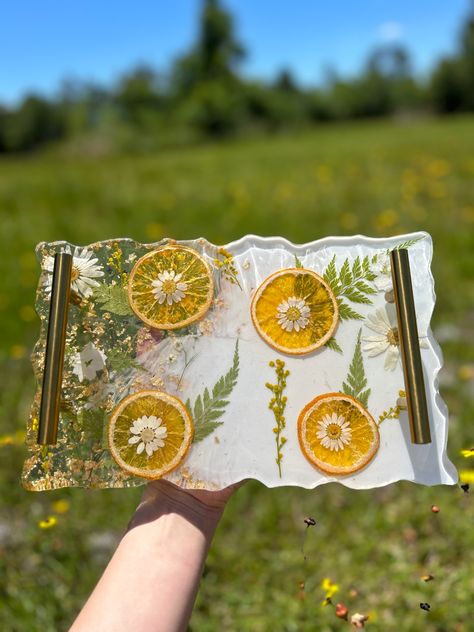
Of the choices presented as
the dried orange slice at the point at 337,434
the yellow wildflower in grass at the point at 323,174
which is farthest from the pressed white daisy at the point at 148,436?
the yellow wildflower in grass at the point at 323,174

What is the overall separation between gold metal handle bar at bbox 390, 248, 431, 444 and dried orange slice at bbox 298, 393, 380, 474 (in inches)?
3.8

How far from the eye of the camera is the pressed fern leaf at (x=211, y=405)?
97 centimetres

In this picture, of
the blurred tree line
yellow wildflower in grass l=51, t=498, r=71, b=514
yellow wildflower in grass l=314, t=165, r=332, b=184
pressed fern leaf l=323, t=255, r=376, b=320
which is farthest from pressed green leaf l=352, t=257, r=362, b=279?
the blurred tree line

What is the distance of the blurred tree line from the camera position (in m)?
23.4

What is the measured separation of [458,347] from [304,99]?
83.8 ft

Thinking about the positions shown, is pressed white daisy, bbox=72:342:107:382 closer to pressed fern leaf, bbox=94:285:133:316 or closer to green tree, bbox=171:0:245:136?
pressed fern leaf, bbox=94:285:133:316

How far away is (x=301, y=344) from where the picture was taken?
3.26ft

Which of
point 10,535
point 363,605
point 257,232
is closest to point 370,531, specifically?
point 363,605

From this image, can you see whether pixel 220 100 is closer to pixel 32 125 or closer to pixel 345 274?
pixel 32 125

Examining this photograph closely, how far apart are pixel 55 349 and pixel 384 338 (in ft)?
1.76

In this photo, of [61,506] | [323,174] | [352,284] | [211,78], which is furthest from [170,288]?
[211,78]

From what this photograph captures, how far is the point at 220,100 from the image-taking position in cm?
2291

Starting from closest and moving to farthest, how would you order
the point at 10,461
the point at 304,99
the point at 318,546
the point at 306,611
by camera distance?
1. the point at 306,611
2. the point at 318,546
3. the point at 10,461
4. the point at 304,99

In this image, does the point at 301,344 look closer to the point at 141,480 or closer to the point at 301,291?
the point at 301,291
